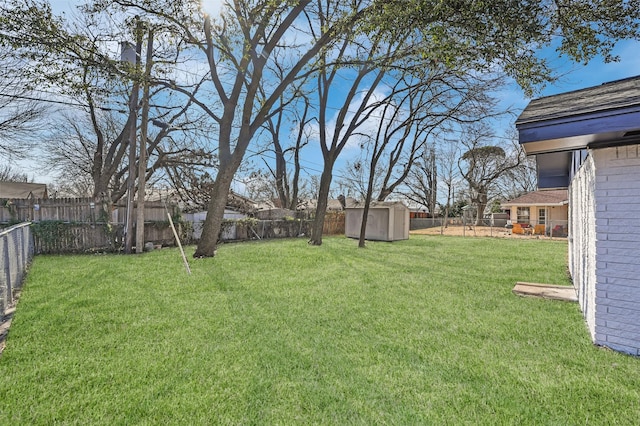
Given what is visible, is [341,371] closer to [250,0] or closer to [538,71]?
[538,71]

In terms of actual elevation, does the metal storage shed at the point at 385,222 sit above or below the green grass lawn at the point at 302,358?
above

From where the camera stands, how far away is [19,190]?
15.8 meters

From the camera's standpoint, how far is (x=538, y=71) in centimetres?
656

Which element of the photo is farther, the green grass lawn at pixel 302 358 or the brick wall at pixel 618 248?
the brick wall at pixel 618 248

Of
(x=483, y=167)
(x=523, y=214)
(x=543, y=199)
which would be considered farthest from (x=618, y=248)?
(x=483, y=167)

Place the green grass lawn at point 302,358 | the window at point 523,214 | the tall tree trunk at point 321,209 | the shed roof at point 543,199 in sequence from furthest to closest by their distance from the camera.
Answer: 1. the window at point 523,214
2. the shed roof at point 543,199
3. the tall tree trunk at point 321,209
4. the green grass lawn at point 302,358

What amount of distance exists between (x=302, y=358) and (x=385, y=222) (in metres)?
12.9

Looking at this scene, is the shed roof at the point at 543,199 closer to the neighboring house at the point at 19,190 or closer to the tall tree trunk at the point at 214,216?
the tall tree trunk at the point at 214,216

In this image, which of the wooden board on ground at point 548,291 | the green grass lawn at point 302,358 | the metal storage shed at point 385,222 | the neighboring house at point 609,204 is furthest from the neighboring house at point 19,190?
the neighboring house at point 609,204

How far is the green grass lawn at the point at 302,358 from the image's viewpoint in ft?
6.73

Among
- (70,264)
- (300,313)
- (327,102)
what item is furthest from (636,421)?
(327,102)

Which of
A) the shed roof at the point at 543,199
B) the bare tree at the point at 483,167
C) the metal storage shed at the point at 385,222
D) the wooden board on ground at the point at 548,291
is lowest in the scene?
the wooden board on ground at the point at 548,291

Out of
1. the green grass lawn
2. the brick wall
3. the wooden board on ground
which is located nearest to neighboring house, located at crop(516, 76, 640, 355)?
the brick wall

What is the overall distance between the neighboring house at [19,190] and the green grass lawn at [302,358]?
13.9 meters
